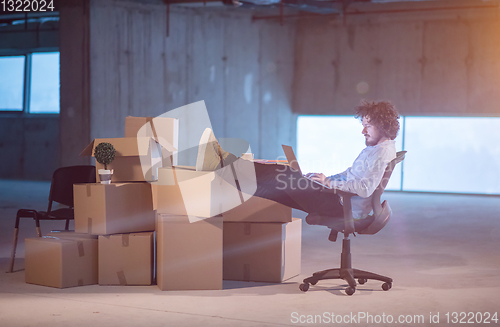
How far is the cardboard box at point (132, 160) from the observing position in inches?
136

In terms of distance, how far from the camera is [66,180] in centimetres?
407

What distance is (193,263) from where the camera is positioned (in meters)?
3.15

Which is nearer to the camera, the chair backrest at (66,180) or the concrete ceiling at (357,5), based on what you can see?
the chair backrest at (66,180)

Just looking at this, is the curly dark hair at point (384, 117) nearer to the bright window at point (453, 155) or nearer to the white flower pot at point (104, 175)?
the white flower pot at point (104, 175)

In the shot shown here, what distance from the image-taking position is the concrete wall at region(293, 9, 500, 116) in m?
9.14

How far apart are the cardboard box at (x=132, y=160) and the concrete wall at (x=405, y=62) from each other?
696cm

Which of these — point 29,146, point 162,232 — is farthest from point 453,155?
point 29,146

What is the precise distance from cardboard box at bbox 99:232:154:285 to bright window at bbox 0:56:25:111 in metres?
8.92

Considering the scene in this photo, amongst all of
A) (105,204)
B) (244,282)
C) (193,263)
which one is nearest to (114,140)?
(105,204)

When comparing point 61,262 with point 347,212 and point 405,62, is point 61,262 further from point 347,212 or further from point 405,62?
point 405,62

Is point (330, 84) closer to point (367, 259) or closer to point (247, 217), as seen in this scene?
point (367, 259)

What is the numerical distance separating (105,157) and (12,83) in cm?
900

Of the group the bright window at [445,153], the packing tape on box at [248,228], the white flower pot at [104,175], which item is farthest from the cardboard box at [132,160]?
the bright window at [445,153]

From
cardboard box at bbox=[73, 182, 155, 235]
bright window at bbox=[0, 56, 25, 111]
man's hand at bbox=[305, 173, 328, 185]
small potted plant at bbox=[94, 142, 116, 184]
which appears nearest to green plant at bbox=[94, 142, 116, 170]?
small potted plant at bbox=[94, 142, 116, 184]
